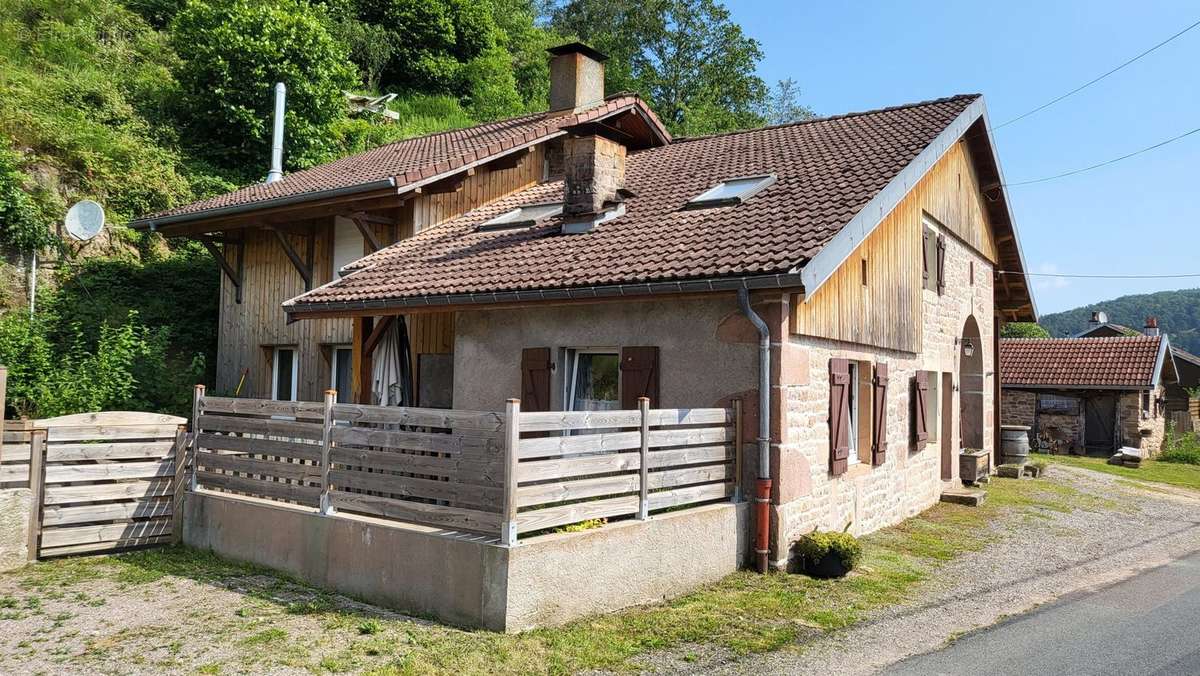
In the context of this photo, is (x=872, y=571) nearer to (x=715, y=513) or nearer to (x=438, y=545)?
(x=715, y=513)

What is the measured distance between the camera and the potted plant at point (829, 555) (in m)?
7.99

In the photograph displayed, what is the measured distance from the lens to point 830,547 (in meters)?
7.98

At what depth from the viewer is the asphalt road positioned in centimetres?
571

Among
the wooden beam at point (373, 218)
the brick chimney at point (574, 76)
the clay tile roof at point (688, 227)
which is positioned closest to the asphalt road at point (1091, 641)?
the clay tile roof at point (688, 227)

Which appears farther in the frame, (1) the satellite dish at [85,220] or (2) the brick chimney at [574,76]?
(2) the brick chimney at [574,76]

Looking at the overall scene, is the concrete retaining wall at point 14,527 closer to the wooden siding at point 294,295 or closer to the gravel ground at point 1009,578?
the wooden siding at point 294,295

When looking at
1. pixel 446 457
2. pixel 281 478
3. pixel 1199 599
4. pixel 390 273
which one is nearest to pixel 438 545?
pixel 446 457

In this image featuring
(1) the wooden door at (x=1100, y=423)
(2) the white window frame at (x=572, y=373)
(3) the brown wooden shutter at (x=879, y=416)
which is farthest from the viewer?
(1) the wooden door at (x=1100, y=423)

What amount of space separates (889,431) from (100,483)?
9.30 metres

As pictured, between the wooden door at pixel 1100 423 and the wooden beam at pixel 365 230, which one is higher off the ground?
the wooden beam at pixel 365 230

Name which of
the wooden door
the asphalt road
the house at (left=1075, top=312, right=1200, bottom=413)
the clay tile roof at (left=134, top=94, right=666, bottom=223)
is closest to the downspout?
the asphalt road

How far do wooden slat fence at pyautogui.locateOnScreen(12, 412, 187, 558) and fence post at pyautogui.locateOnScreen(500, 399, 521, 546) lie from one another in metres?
4.86

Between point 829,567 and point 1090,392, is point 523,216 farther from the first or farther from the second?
point 1090,392

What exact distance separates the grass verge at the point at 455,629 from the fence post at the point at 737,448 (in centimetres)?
79
